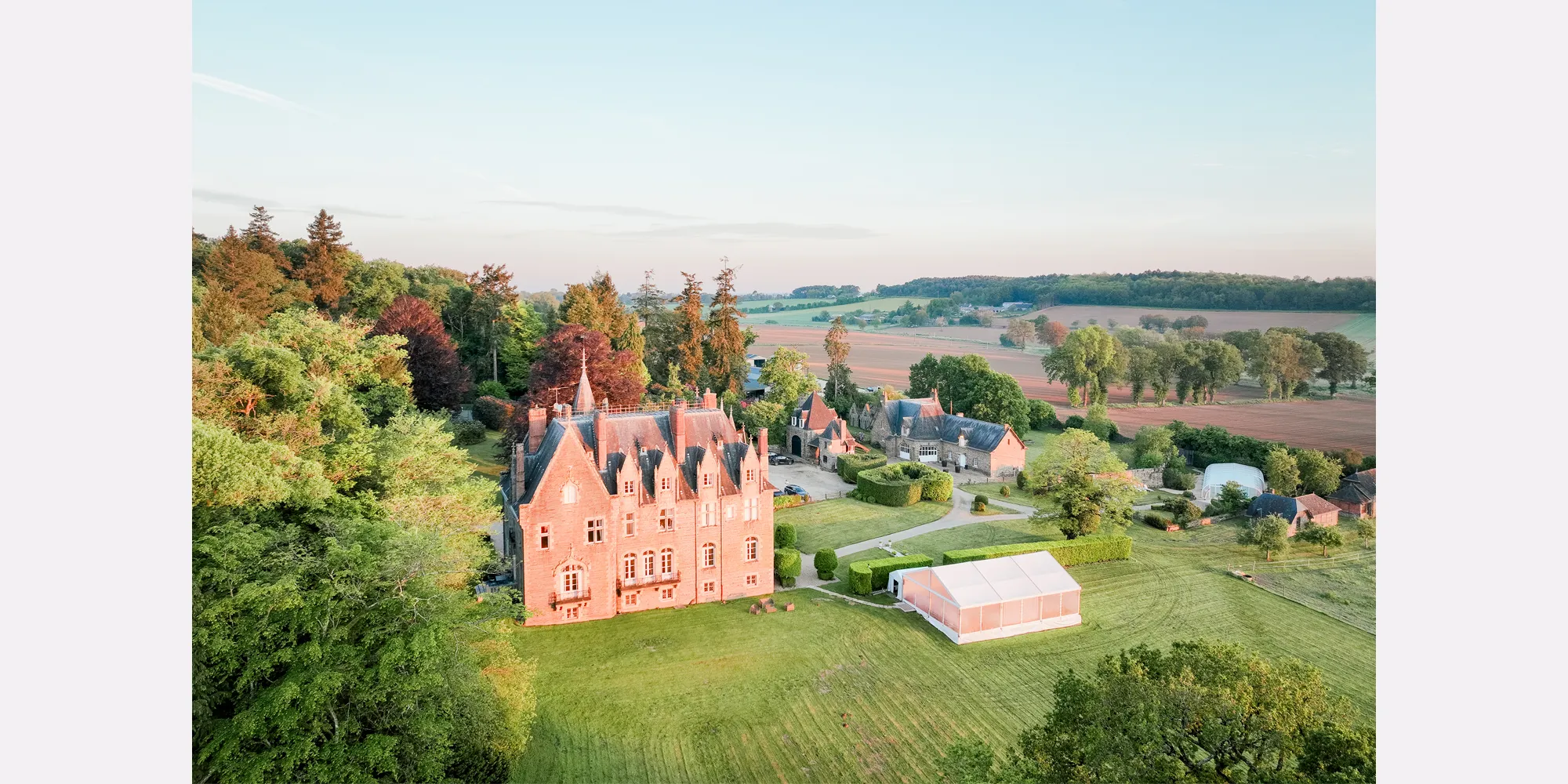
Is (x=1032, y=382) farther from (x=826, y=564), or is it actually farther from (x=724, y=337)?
(x=826, y=564)

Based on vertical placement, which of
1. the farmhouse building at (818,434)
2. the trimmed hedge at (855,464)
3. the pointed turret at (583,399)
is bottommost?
the trimmed hedge at (855,464)

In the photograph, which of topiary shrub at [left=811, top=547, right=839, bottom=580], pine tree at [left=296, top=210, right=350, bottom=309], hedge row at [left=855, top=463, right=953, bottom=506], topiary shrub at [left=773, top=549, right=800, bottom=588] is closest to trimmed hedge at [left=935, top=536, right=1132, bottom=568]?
topiary shrub at [left=811, top=547, right=839, bottom=580]

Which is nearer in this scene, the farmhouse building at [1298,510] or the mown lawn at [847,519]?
the mown lawn at [847,519]

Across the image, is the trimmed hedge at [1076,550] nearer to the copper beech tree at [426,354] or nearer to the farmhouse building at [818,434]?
the farmhouse building at [818,434]

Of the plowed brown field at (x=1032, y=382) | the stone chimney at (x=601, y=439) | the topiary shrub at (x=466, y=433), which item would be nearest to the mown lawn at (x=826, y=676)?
the stone chimney at (x=601, y=439)

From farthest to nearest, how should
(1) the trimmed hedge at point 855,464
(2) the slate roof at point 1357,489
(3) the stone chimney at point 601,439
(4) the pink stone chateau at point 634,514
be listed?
(1) the trimmed hedge at point 855,464, (2) the slate roof at point 1357,489, (3) the stone chimney at point 601,439, (4) the pink stone chateau at point 634,514

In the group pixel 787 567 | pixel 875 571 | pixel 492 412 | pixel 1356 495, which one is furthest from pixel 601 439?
pixel 1356 495
